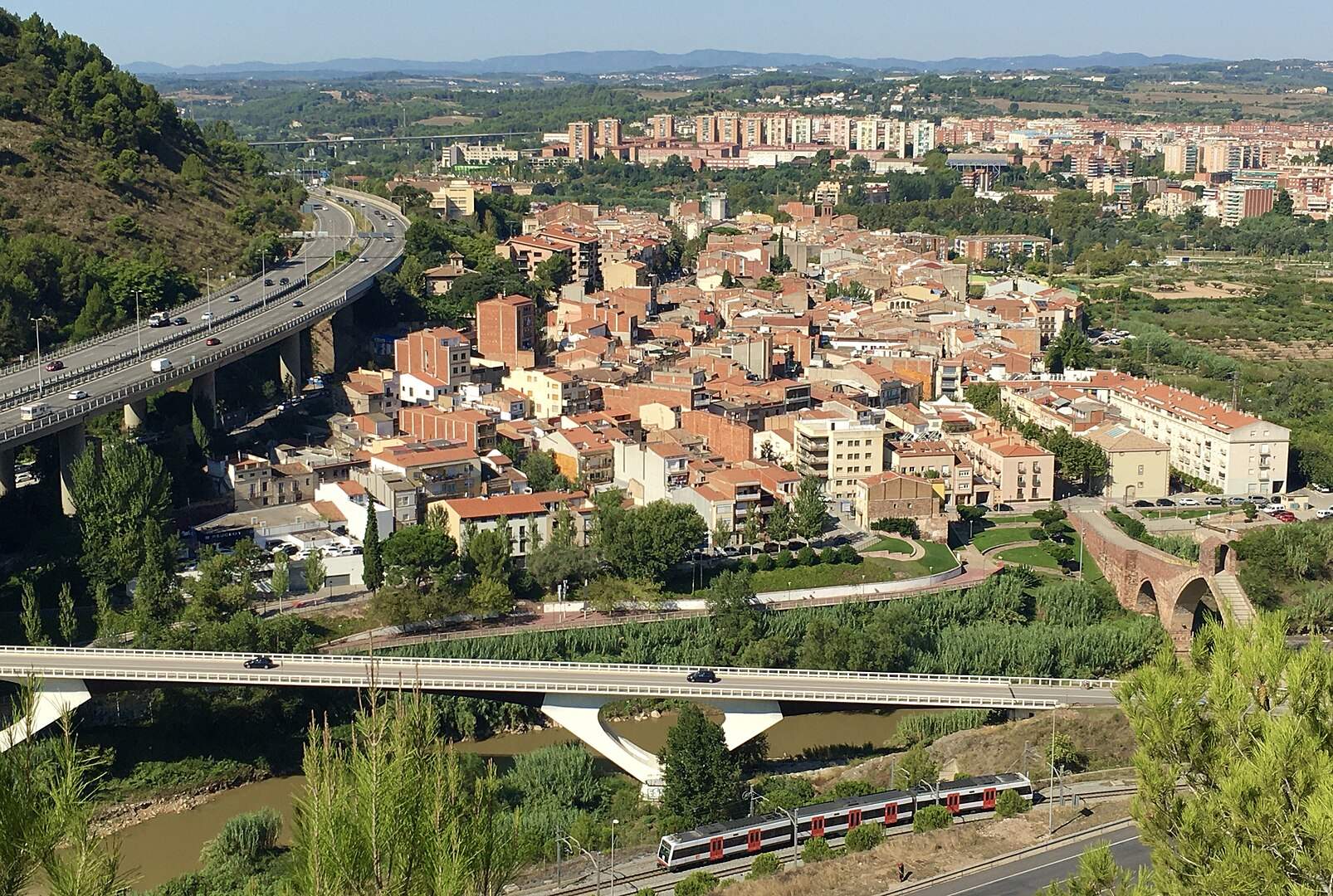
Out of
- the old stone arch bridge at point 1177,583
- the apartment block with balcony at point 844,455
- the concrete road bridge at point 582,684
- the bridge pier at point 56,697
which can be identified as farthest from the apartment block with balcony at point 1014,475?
the bridge pier at point 56,697

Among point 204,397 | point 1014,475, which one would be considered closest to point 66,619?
point 204,397

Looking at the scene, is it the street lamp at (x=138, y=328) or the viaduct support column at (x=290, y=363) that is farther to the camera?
the viaduct support column at (x=290, y=363)

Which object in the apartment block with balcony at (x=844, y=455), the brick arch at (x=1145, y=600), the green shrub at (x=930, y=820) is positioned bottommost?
the brick arch at (x=1145, y=600)

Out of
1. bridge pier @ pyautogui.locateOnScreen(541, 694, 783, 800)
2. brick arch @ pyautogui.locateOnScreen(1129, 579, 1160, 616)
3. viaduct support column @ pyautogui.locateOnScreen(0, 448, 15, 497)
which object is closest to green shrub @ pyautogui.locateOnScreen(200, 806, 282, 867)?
bridge pier @ pyautogui.locateOnScreen(541, 694, 783, 800)

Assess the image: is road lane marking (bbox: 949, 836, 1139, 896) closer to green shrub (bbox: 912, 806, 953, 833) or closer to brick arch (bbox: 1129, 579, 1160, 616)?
green shrub (bbox: 912, 806, 953, 833)

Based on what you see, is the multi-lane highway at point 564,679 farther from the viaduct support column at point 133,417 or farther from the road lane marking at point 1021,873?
the viaduct support column at point 133,417

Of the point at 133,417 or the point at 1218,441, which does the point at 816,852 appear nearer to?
the point at 1218,441
